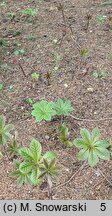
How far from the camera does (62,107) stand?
7.93 feet

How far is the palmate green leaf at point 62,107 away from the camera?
2396mm

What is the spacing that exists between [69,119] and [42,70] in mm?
617

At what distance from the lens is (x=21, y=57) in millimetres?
3062

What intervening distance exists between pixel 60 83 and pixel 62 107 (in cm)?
42

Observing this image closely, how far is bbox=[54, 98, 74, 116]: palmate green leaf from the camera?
7.86ft

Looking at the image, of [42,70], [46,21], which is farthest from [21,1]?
[42,70]

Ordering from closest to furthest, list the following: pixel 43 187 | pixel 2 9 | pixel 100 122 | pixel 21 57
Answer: pixel 43 187 → pixel 100 122 → pixel 21 57 → pixel 2 9

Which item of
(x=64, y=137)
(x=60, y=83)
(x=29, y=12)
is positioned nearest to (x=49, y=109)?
(x=64, y=137)

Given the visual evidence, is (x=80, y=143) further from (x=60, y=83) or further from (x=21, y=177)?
(x=60, y=83)

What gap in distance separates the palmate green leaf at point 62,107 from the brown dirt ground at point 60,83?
120mm

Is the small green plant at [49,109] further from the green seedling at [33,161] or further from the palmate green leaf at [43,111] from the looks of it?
the green seedling at [33,161]

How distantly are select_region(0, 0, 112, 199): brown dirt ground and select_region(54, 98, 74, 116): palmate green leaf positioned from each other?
0.12 m

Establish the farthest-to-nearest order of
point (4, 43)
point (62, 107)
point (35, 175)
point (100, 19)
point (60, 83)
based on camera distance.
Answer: point (100, 19) → point (4, 43) → point (60, 83) → point (62, 107) → point (35, 175)

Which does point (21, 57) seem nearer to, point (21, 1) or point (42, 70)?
point (42, 70)
